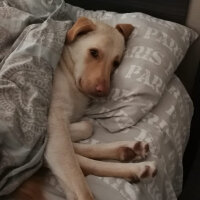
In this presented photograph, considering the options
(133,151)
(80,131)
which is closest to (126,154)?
(133,151)

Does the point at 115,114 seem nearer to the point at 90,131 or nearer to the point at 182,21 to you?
the point at 90,131

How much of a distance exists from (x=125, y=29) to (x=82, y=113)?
40 cm

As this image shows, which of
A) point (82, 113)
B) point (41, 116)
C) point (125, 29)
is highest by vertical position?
point (125, 29)

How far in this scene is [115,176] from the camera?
1156mm

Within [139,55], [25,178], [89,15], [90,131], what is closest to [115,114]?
[90,131]

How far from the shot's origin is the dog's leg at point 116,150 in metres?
1.22

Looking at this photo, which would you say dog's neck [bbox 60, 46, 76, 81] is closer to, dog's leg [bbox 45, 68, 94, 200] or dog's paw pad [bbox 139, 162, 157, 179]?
dog's leg [bbox 45, 68, 94, 200]

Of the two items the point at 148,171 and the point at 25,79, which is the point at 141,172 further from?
the point at 25,79

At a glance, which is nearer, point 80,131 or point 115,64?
point 80,131

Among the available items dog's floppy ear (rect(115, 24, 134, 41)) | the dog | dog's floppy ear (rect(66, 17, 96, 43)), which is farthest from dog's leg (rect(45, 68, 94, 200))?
dog's floppy ear (rect(115, 24, 134, 41))

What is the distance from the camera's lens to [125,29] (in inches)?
61.1

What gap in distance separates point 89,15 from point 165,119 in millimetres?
644

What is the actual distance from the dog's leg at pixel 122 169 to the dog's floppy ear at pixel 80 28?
0.51m

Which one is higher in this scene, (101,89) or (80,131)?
(101,89)
